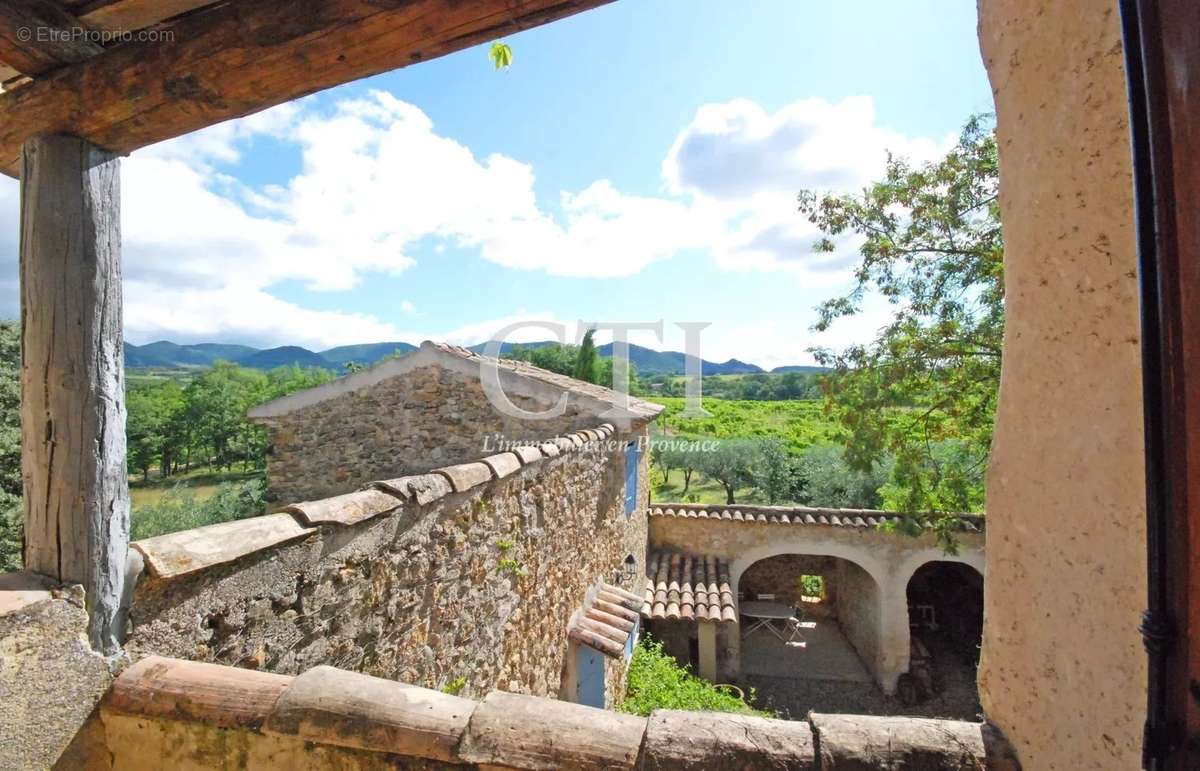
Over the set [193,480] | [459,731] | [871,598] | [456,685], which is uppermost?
[459,731]

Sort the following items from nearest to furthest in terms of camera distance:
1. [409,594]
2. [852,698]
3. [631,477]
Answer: [409,594]
[631,477]
[852,698]

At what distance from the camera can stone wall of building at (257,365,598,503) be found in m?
6.85

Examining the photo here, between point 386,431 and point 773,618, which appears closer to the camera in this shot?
point 386,431

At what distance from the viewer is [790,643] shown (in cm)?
1245

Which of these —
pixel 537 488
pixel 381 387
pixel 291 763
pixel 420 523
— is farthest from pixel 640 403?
pixel 291 763

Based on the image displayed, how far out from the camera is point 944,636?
12820 millimetres

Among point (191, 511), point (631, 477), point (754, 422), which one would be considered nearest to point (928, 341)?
point (631, 477)

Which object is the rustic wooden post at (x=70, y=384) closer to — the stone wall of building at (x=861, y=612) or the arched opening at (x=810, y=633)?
the arched opening at (x=810, y=633)

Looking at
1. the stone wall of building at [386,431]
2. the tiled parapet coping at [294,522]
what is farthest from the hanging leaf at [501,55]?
the stone wall of building at [386,431]

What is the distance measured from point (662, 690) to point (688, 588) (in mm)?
2731

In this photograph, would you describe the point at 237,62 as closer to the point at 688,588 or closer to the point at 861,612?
the point at 688,588

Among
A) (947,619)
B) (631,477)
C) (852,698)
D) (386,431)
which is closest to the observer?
(386,431)

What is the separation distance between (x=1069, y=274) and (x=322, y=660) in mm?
2705

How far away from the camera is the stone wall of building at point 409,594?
165 centimetres
